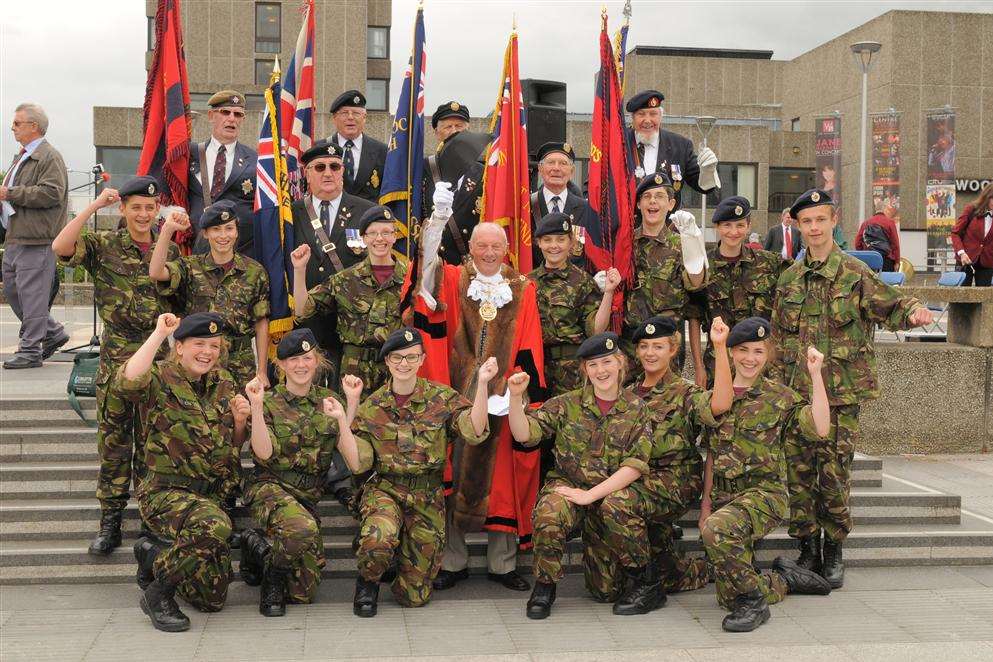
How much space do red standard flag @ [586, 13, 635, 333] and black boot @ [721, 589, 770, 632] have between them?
1.88 metres

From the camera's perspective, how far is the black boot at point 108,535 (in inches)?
254

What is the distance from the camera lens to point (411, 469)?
6.10 metres

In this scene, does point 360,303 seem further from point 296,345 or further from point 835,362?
point 835,362

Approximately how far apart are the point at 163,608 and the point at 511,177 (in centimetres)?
352

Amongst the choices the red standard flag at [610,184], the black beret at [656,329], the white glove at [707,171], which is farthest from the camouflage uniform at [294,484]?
the white glove at [707,171]

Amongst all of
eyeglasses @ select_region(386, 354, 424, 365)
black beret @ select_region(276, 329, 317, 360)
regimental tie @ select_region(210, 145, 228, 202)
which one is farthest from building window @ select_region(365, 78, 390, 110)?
eyeglasses @ select_region(386, 354, 424, 365)

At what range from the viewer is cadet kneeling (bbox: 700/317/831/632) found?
5.84 metres

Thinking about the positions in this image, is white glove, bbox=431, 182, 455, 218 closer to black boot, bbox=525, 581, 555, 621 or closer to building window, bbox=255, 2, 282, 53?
black boot, bbox=525, 581, 555, 621

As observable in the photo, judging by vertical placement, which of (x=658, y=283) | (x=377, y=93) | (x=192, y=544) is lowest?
(x=192, y=544)

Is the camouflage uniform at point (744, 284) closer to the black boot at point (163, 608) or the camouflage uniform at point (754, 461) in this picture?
the camouflage uniform at point (754, 461)

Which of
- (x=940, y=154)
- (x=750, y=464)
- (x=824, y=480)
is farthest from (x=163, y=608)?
(x=940, y=154)

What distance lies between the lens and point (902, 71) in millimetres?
36844

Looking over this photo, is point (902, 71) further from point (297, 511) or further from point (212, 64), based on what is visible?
point (297, 511)

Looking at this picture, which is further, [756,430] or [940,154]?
[940,154]
